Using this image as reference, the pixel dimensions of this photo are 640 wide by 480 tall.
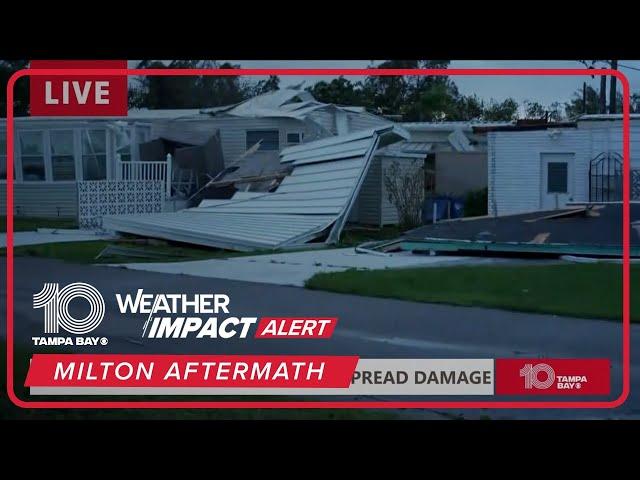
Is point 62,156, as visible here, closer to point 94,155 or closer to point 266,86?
point 94,155

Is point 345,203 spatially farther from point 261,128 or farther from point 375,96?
point 375,96

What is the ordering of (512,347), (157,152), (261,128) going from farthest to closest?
(157,152), (261,128), (512,347)

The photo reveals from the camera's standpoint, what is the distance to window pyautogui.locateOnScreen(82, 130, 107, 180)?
17.8 feet

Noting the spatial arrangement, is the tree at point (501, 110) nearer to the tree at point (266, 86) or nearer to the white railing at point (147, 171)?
the tree at point (266, 86)

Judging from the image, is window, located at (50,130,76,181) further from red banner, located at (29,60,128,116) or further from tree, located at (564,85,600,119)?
tree, located at (564,85,600,119)

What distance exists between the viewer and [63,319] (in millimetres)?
4406

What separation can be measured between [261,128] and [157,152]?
720 mm

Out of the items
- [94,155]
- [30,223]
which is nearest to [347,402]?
[30,223]

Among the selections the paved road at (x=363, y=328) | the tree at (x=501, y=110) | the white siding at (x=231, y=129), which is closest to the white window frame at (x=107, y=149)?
the white siding at (x=231, y=129)

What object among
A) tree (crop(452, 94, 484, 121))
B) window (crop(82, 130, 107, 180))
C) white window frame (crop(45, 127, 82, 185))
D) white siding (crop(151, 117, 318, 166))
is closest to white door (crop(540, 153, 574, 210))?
tree (crop(452, 94, 484, 121))

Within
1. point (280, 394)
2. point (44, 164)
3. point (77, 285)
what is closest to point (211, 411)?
point (280, 394)

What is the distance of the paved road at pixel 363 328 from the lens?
4344mm

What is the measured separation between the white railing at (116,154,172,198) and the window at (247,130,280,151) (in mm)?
537

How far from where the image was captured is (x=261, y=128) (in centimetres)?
537
